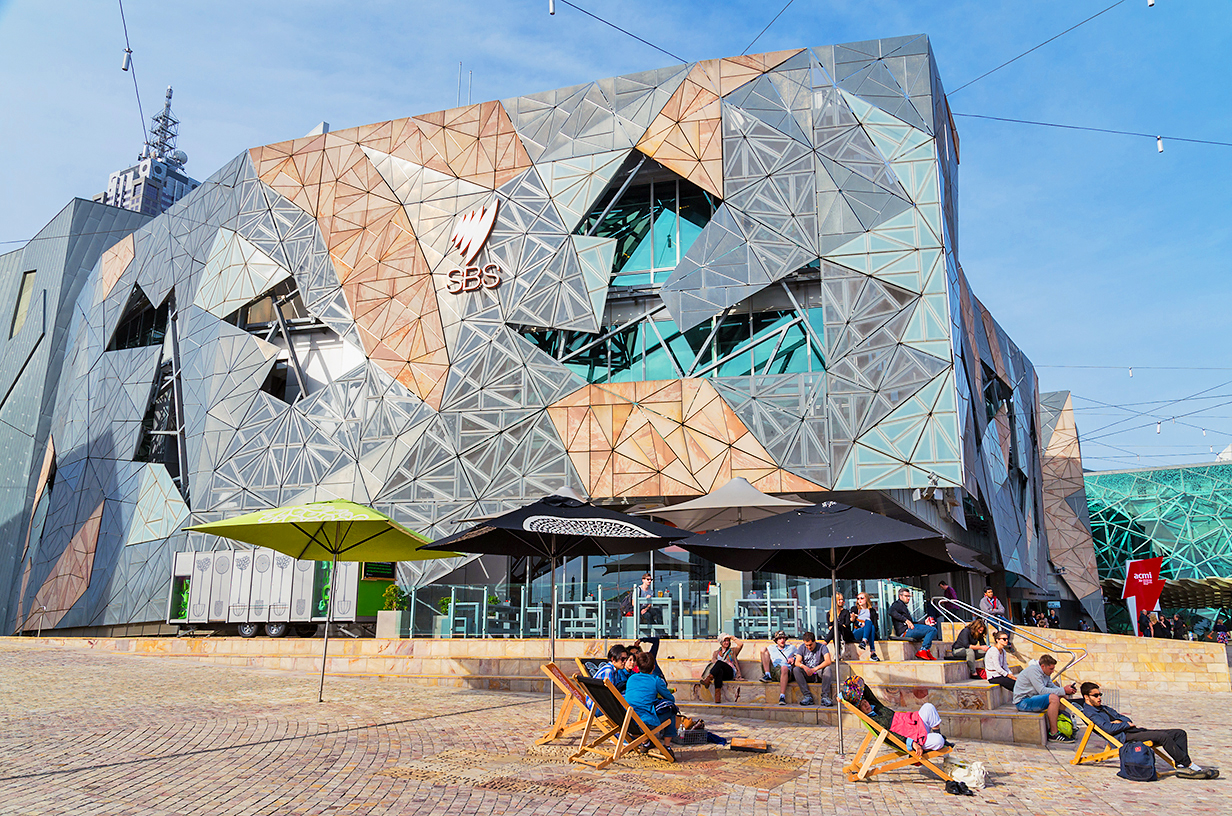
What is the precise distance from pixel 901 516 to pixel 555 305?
11220mm

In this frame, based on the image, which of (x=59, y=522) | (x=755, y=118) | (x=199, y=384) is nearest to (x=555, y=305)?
(x=755, y=118)

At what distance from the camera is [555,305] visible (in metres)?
25.9

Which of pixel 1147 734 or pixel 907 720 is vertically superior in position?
pixel 907 720

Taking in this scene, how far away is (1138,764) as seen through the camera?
28.0 feet

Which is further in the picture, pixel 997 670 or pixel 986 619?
pixel 986 619

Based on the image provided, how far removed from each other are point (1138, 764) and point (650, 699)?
15.3 ft

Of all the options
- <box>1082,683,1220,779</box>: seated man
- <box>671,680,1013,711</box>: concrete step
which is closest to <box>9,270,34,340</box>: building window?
<box>671,680,1013,711</box>: concrete step

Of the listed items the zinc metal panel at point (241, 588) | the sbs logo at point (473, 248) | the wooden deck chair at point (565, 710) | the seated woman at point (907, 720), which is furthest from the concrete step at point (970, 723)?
the zinc metal panel at point (241, 588)

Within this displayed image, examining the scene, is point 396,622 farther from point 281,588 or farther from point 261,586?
point 261,586

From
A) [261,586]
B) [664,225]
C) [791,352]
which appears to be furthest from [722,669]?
[261,586]

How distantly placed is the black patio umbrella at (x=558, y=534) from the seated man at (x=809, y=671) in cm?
239

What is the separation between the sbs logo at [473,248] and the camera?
Answer: 87.9 ft

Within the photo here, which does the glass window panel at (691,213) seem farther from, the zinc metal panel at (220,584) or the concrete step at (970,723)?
the concrete step at (970,723)

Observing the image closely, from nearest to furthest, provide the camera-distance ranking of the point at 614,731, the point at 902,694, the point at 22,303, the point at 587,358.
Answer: the point at 614,731, the point at 902,694, the point at 587,358, the point at 22,303
